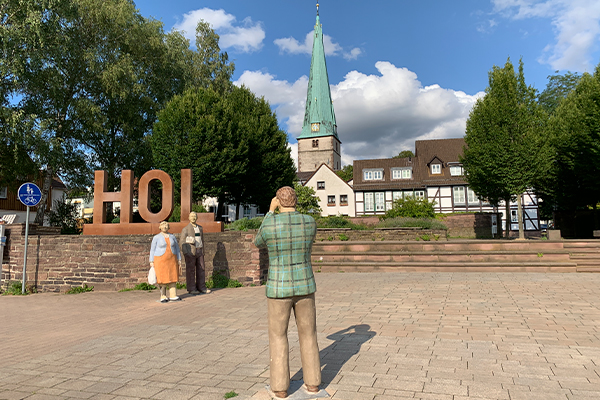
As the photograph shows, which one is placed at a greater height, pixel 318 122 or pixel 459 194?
pixel 318 122

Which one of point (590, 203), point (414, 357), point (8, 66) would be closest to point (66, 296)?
point (414, 357)

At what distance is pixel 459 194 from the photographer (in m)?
42.1

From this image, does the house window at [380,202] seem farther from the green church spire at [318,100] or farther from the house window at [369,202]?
the green church spire at [318,100]

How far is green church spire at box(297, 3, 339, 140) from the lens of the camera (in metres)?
76.0

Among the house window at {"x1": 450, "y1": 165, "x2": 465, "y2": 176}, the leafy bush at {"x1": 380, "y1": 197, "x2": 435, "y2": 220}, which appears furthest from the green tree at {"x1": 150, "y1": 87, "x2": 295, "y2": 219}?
the house window at {"x1": 450, "y1": 165, "x2": 465, "y2": 176}

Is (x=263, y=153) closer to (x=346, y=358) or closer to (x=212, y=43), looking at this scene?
(x=212, y=43)

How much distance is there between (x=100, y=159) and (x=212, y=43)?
48.8ft

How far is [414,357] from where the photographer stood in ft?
14.6

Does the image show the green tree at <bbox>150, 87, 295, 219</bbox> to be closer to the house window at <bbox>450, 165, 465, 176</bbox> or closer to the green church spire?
the house window at <bbox>450, 165, 465, 176</bbox>

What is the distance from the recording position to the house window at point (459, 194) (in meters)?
41.9

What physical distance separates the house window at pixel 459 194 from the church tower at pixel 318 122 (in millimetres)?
35567

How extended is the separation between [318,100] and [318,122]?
13.8 ft

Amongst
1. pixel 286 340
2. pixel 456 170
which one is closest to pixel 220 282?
pixel 286 340

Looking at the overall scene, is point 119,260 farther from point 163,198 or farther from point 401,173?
point 401,173
